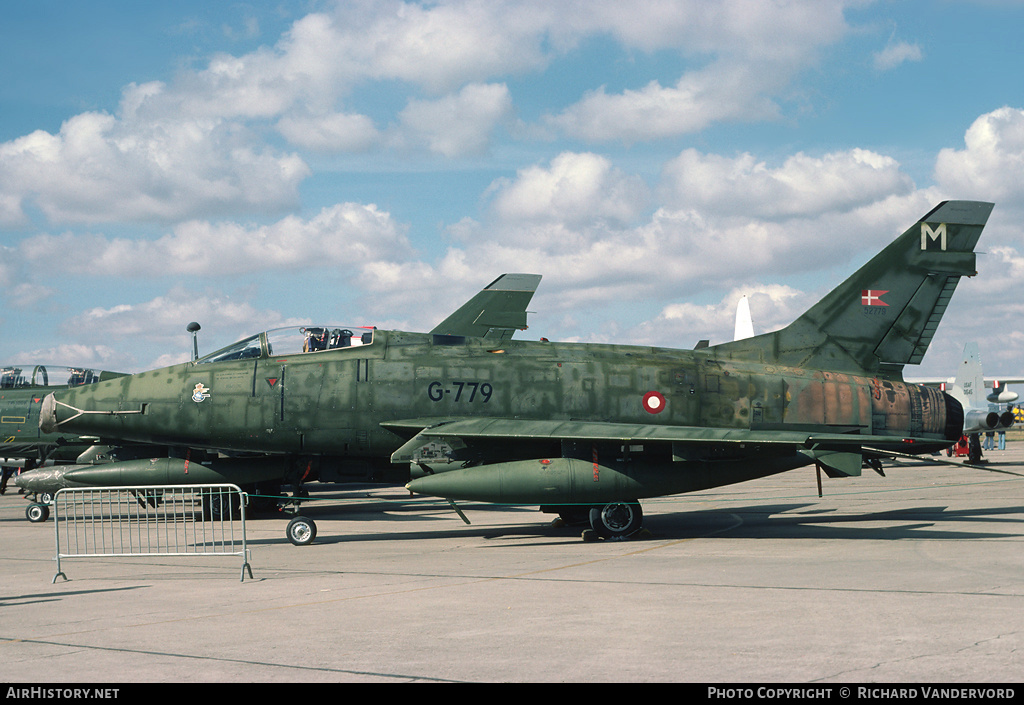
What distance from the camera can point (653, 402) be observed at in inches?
605

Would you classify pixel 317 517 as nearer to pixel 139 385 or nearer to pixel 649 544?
pixel 139 385

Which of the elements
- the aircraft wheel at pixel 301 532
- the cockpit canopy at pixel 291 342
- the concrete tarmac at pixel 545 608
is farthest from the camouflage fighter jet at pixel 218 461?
the concrete tarmac at pixel 545 608

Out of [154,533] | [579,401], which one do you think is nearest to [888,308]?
[579,401]

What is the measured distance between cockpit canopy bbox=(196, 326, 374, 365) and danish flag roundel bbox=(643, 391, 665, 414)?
4.78 metres

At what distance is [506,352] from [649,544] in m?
4.04

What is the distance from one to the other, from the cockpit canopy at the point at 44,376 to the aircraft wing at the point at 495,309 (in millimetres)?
9408

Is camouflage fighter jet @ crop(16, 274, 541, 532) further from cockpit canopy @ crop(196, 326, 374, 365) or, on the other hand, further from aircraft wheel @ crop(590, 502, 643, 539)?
aircraft wheel @ crop(590, 502, 643, 539)

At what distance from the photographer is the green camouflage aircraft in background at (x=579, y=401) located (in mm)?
13945

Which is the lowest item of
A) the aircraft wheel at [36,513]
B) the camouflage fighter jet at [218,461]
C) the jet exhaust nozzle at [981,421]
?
the aircraft wheel at [36,513]

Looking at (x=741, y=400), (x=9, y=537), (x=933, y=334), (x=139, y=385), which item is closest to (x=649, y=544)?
(x=741, y=400)

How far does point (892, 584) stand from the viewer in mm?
9164

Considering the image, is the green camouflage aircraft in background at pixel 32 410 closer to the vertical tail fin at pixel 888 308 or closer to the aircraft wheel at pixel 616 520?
the aircraft wheel at pixel 616 520

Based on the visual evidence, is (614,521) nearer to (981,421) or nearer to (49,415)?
(49,415)

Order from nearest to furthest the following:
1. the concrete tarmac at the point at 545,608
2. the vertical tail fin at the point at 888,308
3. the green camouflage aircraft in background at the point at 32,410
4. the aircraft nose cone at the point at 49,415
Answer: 1. the concrete tarmac at the point at 545,608
2. the aircraft nose cone at the point at 49,415
3. the vertical tail fin at the point at 888,308
4. the green camouflage aircraft in background at the point at 32,410
